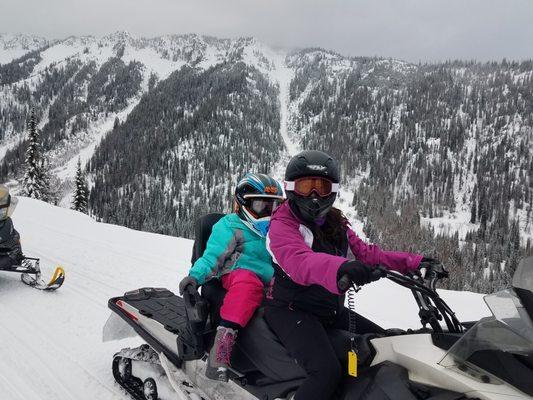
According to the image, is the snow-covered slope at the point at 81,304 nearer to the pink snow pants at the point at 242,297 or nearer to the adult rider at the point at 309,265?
the pink snow pants at the point at 242,297

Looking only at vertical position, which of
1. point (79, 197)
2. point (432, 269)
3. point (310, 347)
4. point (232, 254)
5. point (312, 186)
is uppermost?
point (312, 186)

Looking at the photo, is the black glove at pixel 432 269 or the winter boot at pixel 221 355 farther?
the winter boot at pixel 221 355

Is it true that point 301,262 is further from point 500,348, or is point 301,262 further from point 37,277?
point 37,277

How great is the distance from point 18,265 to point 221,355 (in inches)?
190

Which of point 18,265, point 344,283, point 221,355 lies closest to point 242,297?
point 221,355

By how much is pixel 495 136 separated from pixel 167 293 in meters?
134

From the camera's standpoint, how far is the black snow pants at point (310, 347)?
97.1 inches

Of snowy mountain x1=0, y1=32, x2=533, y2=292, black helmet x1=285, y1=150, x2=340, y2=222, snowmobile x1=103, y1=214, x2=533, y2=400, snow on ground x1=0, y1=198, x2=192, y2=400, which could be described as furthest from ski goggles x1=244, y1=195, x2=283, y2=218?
snowy mountain x1=0, y1=32, x2=533, y2=292

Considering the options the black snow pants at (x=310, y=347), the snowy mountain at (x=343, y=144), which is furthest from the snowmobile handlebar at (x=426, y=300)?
the snowy mountain at (x=343, y=144)

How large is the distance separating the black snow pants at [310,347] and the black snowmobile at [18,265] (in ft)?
14.6

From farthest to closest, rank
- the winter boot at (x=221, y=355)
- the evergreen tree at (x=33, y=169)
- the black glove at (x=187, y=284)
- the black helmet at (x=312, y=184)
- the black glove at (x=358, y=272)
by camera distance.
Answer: the evergreen tree at (x=33, y=169) → the black glove at (x=187, y=284) → the winter boot at (x=221, y=355) → the black helmet at (x=312, y=184) → the black glove at (x=358, y=272)

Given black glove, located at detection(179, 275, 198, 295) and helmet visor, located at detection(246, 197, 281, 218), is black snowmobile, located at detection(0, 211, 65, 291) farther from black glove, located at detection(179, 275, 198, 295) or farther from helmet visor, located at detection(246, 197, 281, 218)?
helmet visor, located at detection(246, 197, 281, 218)

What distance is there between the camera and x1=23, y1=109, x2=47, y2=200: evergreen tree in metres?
36.0

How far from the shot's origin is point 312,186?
276cm
